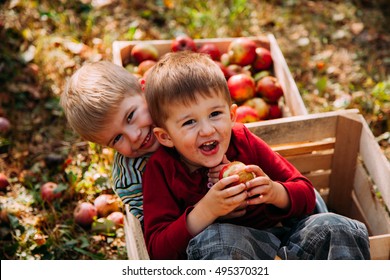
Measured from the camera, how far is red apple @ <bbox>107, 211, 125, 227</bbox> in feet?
10.3

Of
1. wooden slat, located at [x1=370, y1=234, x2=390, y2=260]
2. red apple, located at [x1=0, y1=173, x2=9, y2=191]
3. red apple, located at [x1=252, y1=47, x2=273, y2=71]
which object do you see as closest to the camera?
wooden slat, located at [x1=370, y1=234, x2=390, y2=260]

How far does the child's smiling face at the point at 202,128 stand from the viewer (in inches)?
78.7

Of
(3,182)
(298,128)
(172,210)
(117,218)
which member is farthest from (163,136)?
(3,182)

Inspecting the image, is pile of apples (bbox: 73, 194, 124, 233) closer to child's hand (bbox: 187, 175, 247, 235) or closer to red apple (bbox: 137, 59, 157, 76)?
red apple (bbox: 137, 59, 157, 76)

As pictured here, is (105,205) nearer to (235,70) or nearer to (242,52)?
(235,70)

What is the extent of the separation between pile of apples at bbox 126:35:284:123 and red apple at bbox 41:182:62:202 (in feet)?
2.87

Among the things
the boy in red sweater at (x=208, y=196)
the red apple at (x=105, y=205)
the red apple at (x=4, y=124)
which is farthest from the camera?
the red apple at (x=4, y=124)

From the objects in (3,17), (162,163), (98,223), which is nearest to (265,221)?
(162,163)

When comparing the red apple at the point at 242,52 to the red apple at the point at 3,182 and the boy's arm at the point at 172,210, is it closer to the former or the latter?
the boy's arm at the point at 172,210

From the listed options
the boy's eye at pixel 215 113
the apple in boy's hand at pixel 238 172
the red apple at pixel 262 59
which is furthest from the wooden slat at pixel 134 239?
the red apple at pixel 262 59

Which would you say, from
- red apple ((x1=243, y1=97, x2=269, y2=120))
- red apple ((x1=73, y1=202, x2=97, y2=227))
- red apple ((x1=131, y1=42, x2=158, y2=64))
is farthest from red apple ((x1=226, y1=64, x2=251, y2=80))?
red apple ((x1=73, y1=202, x2=97, y2=227))

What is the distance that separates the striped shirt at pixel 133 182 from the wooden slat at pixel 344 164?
1.08 meters
